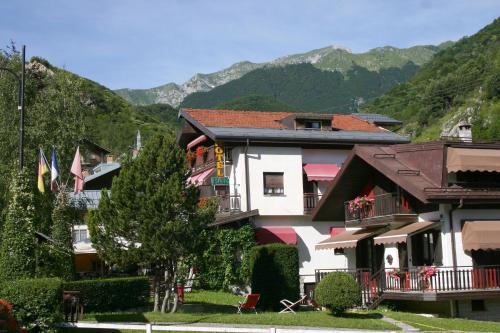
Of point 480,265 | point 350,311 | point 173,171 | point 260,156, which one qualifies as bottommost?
point 350,311

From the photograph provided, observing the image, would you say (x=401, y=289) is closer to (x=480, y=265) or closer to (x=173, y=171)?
(x=480, y=265)

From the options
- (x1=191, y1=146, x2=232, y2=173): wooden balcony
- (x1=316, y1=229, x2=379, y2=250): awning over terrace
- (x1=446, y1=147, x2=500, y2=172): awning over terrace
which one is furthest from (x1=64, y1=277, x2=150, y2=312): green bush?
(x1=446, y1=147, x2=500, y2=172): awning over terrace

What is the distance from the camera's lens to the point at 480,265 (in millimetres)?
24859

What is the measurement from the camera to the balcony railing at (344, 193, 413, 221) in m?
27.1

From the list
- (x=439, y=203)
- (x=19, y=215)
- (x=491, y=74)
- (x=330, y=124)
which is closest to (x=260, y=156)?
(x=330, y=124)

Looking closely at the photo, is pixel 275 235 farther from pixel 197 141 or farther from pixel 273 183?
pixel 197 141

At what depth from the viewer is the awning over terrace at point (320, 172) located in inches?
1452

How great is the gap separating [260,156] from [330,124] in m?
5.91

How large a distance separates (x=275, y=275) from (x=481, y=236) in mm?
8009

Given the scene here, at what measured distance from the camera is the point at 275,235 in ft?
117

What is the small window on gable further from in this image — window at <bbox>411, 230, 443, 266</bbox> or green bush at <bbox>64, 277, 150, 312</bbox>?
green bush at <bbox>64, 277, 150, 312</bbox>

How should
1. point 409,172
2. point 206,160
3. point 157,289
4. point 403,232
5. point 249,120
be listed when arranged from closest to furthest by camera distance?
point 157,289 → point 403,232 → point 409,172 → point 249,120 → point 206,160

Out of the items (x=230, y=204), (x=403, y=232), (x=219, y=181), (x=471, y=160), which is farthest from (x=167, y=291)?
(x=219, y=181)

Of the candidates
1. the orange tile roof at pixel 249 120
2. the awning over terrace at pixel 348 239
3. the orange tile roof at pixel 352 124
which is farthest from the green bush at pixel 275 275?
the orange tile roof at pixel 352 124
